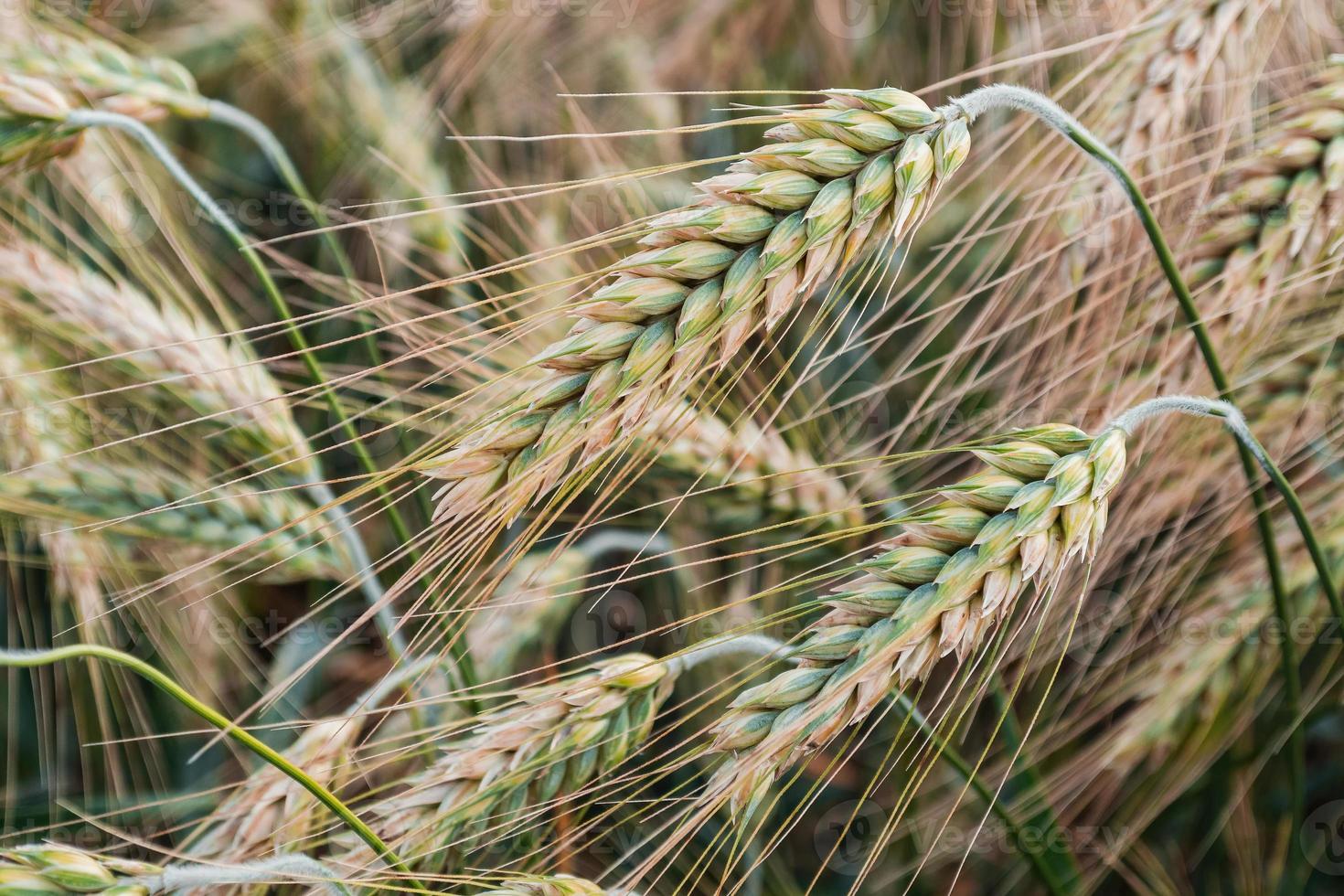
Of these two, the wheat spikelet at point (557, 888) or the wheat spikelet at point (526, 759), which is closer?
the wheat spikelet at point (557, 888)

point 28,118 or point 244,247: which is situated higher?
point 28,118

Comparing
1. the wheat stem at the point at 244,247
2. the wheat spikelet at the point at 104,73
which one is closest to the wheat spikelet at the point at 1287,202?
the wheat stem at the point at 244,247

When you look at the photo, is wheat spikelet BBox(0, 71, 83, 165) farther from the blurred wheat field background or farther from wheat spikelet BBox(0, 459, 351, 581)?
wheat spikelet BBox(0, 459, 351, 581)

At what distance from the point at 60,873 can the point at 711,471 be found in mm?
496

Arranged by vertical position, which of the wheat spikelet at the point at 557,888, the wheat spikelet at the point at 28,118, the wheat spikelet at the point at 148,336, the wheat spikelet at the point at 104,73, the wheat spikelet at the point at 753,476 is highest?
the wheat spikelet at the point at 104,73

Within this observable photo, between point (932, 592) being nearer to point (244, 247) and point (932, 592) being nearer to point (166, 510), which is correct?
point (244, 247)

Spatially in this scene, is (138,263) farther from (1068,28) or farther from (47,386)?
(1068,28)

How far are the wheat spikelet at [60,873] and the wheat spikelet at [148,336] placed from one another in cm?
32

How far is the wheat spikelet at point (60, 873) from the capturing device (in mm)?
487

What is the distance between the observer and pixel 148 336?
840 mm

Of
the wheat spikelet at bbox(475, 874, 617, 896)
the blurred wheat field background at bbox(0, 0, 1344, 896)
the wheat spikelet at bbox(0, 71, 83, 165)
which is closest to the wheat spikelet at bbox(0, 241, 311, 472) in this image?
the blurred wheat field background at bbox(0, 0, 1344, 896)

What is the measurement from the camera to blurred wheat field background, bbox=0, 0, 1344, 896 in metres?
0.50

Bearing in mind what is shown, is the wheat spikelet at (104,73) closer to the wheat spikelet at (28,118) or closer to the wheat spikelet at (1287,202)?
the wheat spikelet at (28,118)

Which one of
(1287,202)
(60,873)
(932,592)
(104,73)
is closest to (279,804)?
(60,873)
